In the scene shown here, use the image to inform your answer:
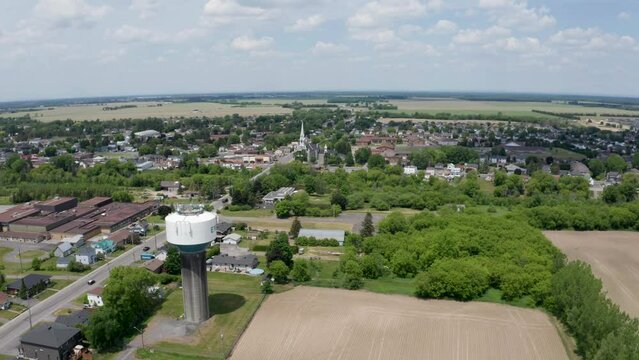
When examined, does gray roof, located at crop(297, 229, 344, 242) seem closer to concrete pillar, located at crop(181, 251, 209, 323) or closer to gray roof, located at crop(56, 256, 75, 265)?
concrete pillar, located at crop(181, 251, 209, 323)

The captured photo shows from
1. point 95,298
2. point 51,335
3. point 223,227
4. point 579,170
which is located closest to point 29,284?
point 95,298

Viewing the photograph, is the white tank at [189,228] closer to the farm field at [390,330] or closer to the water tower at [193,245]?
the water tower at [193,245]

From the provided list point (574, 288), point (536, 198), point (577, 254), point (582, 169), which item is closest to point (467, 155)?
point (582, 169)

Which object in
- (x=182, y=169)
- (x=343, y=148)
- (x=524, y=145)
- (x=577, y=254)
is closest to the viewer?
(x=577, y=254)

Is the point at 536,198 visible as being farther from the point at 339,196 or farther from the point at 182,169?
the point at 182,169

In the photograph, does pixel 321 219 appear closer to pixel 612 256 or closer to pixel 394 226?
pixel 394 226

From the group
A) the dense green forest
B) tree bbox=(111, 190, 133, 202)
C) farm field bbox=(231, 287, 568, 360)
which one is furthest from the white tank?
tree bbox=(111, 190, 133, 202)

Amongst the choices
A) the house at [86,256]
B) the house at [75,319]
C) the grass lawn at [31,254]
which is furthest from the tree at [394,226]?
the grass lawn at [31,254]
